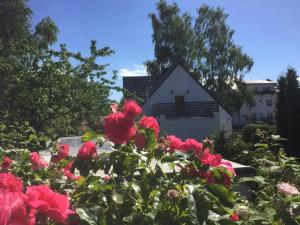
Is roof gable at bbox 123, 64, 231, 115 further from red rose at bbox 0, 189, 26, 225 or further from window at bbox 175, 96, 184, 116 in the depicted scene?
red rose at bbox 0, 189, 26, 225

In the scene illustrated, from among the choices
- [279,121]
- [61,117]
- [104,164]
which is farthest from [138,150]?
[279,121]

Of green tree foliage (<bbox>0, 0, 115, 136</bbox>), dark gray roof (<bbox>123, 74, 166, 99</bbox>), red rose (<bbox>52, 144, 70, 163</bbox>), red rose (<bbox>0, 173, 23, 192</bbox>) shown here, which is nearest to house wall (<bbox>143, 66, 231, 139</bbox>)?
dark gray roof (<bbox>123, 74, 166, 99</bbox>)

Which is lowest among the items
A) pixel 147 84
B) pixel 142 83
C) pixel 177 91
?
pixel 177 91

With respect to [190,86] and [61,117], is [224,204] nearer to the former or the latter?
[61,117]

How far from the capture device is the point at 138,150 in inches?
76.4

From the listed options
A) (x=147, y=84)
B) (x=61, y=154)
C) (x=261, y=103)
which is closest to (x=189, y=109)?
(x=147, y=84)

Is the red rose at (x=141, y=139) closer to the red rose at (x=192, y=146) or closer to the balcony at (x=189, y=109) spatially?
the red rose at (x=192, y=146)

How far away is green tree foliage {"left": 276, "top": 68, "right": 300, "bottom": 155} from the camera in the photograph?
18.0 m

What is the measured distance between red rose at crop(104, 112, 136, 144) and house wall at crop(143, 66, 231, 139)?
1148 inches

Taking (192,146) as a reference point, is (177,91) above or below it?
above

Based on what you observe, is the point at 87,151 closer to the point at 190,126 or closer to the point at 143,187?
the point at 143,187

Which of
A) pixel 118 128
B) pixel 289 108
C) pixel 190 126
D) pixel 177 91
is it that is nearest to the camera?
pixel 118 128

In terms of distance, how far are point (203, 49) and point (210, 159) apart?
1381 inches

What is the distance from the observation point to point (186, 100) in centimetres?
3262
